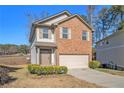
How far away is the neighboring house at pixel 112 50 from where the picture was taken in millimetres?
26073

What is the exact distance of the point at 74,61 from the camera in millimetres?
25906

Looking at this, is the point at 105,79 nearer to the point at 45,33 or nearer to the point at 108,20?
the point at 45,33

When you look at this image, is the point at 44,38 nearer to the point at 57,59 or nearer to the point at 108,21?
the point at 57,59

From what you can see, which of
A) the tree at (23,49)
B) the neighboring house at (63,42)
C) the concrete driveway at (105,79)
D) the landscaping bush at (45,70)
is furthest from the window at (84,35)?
the tree at (23,49)

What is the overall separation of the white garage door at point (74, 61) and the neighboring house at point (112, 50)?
4.28 meters

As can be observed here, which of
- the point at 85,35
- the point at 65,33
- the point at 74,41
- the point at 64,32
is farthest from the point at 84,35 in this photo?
the point at 64,32

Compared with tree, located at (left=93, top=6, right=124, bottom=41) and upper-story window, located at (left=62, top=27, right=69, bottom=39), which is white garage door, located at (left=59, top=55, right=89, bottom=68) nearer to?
upper-story window, located at (left=62, top=27, right=69, bottom=39)

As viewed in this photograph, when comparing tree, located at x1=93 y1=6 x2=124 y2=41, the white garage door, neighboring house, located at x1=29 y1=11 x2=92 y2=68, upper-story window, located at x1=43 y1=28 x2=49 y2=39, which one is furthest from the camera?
tree, located at x1=93 y1=6 x2=124 y2=41

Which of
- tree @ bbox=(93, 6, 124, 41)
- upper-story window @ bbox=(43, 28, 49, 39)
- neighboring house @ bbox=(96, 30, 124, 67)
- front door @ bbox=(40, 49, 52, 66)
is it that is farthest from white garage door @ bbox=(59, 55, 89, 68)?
tree @ bbox=(93, 6, 124, 41)

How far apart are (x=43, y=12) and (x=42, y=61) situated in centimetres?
1985

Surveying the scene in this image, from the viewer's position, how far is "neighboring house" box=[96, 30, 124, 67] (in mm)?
26073

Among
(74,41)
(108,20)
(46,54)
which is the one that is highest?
(108,20)

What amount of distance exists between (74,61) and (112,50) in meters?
6.60

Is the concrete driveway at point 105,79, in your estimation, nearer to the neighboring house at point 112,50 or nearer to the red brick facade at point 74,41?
the red brick facade at point 74,41
